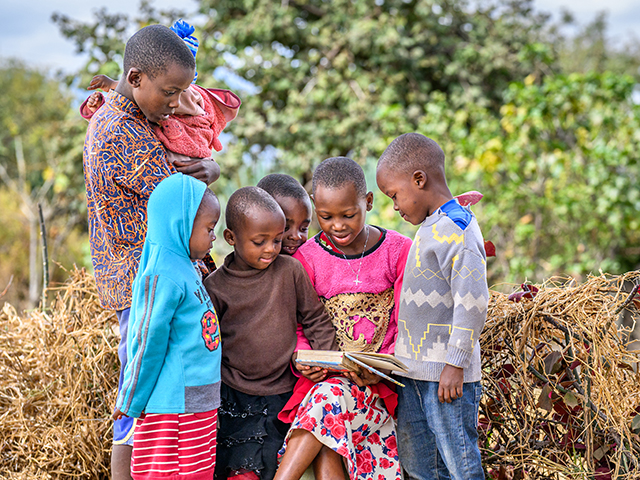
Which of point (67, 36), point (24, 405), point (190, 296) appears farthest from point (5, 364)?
point (67, 36)

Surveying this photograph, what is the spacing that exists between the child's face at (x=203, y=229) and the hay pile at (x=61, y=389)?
3.88 feet

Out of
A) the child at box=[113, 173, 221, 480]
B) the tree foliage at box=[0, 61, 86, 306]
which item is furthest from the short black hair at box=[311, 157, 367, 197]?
the tree foliage at box=[0, 61, 86, 306]

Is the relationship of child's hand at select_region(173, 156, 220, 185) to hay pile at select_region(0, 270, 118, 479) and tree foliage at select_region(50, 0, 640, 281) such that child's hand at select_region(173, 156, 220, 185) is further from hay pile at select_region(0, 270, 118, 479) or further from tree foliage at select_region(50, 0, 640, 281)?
tree foliage at select_region(50, 0, 640, 281)

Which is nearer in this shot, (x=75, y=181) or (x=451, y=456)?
(x=451, y=456)

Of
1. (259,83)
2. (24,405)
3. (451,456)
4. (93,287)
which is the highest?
(259,83)

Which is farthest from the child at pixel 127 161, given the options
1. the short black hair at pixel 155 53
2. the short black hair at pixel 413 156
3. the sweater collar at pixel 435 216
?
the sweater collar at pixel 435 216

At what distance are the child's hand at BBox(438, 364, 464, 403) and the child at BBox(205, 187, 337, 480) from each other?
1.69 ft

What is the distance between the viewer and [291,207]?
2.79m

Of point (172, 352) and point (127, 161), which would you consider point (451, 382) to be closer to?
point (172, 352)

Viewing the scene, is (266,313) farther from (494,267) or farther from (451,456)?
(494,267)

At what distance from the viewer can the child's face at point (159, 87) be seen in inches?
91.4

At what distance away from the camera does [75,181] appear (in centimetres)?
848

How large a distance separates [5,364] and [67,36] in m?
6.11

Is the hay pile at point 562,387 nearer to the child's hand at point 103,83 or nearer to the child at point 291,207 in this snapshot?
the child at point 291,207
